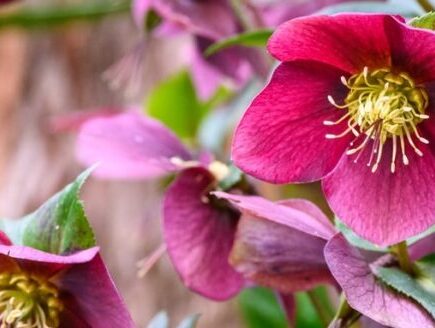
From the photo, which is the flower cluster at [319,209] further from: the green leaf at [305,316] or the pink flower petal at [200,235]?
the green leaf at [305,316]

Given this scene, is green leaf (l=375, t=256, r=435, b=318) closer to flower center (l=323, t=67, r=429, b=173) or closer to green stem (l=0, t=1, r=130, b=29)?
flower center (l=323, t=67, r=429, b=173)

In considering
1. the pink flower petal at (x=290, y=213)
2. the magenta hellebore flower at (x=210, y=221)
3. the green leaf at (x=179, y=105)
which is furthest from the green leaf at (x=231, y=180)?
the green leaf at (x=179, y=105)

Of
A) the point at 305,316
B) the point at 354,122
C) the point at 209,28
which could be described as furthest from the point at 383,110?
the point at 305,316

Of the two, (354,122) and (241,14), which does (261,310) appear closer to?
(241,14)

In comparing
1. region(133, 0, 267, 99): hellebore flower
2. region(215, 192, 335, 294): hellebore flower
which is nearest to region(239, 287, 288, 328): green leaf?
region(133, 0, 267, 99): hellebore flower

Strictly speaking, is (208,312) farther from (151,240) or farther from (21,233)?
(21,233)

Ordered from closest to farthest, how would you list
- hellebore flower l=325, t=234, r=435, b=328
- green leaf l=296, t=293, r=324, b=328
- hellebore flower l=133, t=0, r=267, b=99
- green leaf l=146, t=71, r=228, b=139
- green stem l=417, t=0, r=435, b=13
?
1. hellebore flower l=325, t=234, r=435, b=328
2. green stem l=417, t=0, r=435, b=13
3. hellebore flower l=133, t=0, r=267, b=99
4. green leaf l=296, t=293, r=324, b=328
5. green leaf l=146, t=71, r=228, b=139
